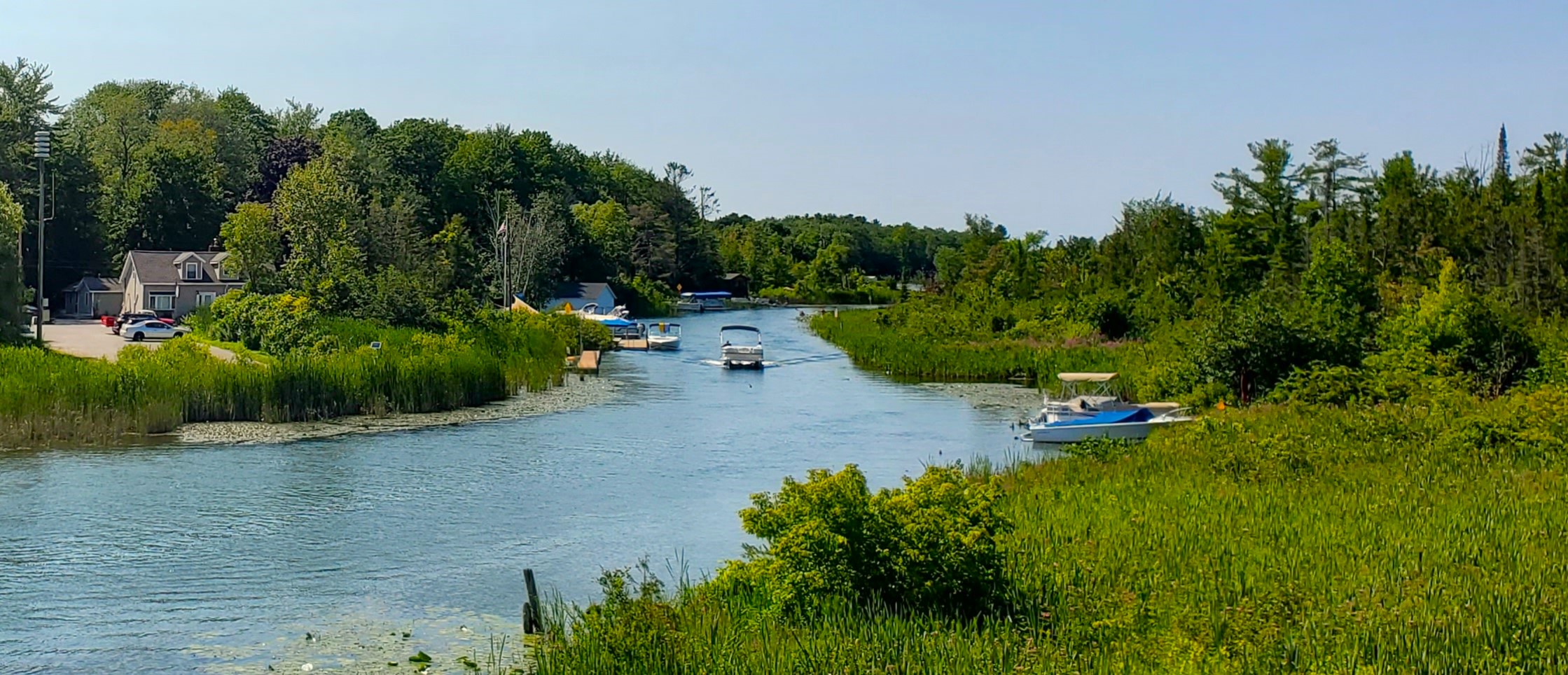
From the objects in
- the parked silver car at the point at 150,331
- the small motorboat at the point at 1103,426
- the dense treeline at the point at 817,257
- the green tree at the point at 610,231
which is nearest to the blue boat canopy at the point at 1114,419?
the small motorboat at the point at 1103,426

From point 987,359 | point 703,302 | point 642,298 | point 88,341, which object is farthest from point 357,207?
point 703,302

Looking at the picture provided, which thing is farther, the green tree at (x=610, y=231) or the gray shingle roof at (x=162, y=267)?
the green tree at (x=610, y=231)

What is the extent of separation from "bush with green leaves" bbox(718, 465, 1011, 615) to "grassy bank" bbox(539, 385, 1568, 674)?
0.04 m

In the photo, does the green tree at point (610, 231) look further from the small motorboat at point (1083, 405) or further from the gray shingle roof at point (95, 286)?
the small motorboat at point (1083, 405)

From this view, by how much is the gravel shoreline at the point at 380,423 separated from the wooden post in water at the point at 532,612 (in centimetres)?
1834

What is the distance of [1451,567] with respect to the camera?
1401 centimetres

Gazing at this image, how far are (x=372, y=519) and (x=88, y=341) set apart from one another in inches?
1451

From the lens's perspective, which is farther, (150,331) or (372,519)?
(150,331)

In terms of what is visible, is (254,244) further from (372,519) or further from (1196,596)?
(1196,596)

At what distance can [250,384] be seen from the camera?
1345 inches

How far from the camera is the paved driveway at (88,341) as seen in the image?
44.9m

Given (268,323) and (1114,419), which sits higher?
(268,323)

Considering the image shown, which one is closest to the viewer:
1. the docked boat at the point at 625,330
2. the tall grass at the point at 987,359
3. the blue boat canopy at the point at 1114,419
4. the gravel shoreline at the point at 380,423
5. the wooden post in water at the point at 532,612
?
the wooden post in water at the point at 532,612

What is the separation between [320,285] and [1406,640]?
4049cm
